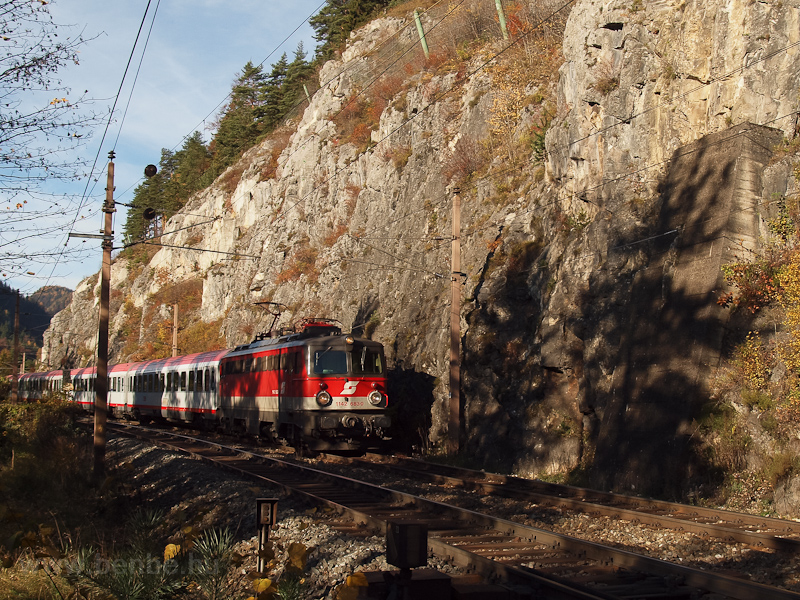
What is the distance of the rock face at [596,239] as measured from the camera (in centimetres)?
1468

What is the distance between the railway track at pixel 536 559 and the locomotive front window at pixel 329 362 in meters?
6.72

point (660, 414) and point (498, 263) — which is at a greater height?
point (498, 263)

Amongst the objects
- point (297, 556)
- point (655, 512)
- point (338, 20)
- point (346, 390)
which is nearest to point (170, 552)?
point (297, 556)

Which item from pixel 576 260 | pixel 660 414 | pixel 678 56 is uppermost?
pixel 678 56

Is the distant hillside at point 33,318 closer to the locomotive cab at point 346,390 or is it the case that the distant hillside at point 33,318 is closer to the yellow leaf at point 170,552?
the locomotive cab at point 346,390

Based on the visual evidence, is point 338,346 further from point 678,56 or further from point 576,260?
point 678,56

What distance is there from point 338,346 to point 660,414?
9.00 metres

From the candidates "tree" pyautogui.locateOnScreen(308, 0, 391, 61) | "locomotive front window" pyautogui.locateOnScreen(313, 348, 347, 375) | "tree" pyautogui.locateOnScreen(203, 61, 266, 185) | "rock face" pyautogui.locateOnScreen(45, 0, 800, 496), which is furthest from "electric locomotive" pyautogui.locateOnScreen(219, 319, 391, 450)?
"tree" pyautogui.locateOnScreen(203, 61, 266, 185)

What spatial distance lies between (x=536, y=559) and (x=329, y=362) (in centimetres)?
1209

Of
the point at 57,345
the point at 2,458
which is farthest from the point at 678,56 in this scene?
the point at 57,345

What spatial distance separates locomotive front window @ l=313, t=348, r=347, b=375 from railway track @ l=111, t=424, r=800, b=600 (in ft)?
22.0

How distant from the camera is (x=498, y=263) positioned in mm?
23031

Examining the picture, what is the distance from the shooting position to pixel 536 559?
316 inches

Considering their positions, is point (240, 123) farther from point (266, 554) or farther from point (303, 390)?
point (266, 554)
